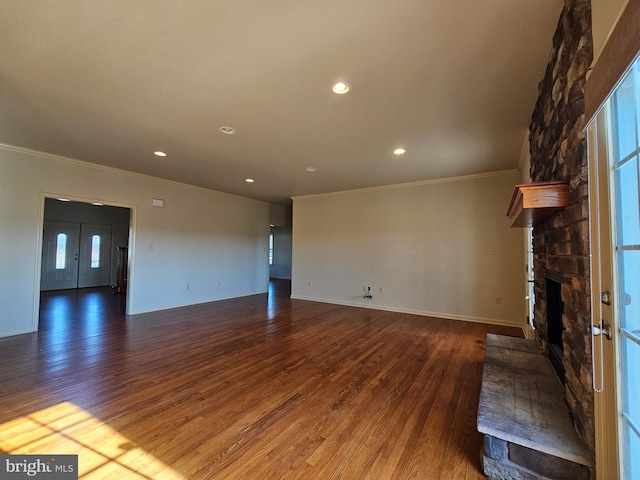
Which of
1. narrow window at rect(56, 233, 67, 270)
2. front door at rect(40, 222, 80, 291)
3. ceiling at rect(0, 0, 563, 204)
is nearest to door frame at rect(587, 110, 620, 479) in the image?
ceiling at rect(0, 0, 563, 204)

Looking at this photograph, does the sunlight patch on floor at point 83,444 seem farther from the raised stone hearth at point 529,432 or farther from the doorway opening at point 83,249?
the doorway opening at point 83,249

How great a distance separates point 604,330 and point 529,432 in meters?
0.68

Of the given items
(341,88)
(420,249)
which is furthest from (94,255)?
(341,88)

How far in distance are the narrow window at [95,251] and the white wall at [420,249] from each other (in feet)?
21.1

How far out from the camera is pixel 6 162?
3.72 m

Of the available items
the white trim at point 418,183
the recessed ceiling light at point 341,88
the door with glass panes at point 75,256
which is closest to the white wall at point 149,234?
the white trim at point 418,183

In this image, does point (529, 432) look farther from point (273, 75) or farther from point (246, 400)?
point (273, 75)

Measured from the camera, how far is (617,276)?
110 cm

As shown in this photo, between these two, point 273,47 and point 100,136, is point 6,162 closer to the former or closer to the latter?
point 100,136

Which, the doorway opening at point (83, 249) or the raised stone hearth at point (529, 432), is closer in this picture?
the raised stone hearth at point (529, 432)

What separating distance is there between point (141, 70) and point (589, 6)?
108 inches

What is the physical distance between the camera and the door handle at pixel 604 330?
3.65 feet

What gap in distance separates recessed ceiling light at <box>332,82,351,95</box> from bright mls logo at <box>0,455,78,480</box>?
120 inches

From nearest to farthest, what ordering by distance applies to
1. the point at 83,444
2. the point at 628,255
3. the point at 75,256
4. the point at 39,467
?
1. the point at 628,255
2. the point at 39,467
3. the point at 83,444
4. the point at 75,256
